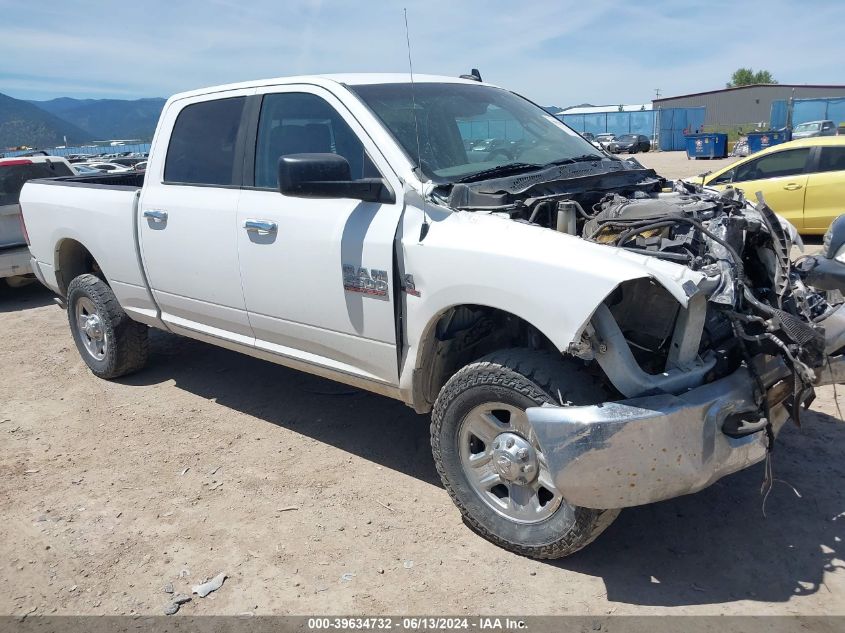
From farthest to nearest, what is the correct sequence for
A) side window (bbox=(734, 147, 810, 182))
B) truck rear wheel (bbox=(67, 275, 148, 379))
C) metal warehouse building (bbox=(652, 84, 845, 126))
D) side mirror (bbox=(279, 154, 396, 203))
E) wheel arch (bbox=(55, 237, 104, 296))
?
metal warehouse building (bbox=(652, 84, 845, 126))
side window (bbox=(734, 147, 810, 182))
wheel arch (bbox=(55, 237, 104, 296))
truck rear wheel (bbox=(67, 275, 148, 379))
side mirror (bbox=(279, 154, 396, 203))

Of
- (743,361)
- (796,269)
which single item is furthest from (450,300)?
(796,269)

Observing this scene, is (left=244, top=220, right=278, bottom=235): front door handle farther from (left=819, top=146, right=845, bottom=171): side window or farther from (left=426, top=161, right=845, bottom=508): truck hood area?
(left=819, top=146, right=845, bottom=171): side window

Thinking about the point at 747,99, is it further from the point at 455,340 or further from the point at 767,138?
the point at 455,340

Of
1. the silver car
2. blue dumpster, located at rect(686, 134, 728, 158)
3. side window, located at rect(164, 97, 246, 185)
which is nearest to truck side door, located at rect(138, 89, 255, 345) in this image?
side window, located at rect(164, 97, 246, 185)

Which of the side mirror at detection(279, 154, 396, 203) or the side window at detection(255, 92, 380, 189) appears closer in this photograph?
the side mirror at detection(279, 154, 396, 203)

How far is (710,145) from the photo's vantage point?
30891mm

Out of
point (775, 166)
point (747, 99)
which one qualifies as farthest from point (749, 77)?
point (775, 166)

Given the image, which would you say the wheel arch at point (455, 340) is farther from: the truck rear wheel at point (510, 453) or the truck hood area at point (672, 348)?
the truck hood area at point (672, 348)

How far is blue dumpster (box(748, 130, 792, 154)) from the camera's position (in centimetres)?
2842

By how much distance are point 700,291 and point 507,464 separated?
1064mm

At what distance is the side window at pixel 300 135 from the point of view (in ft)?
12.0

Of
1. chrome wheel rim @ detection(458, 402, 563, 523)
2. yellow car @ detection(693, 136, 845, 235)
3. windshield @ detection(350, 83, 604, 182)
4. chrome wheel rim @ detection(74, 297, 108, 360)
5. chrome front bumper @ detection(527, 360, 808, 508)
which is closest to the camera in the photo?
chrome front bumper @ detection(527, 360, 808, 508)

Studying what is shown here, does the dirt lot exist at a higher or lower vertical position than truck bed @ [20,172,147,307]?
lower

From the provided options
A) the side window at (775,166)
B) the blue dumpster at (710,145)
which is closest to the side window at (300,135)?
the side window at (775,166)
